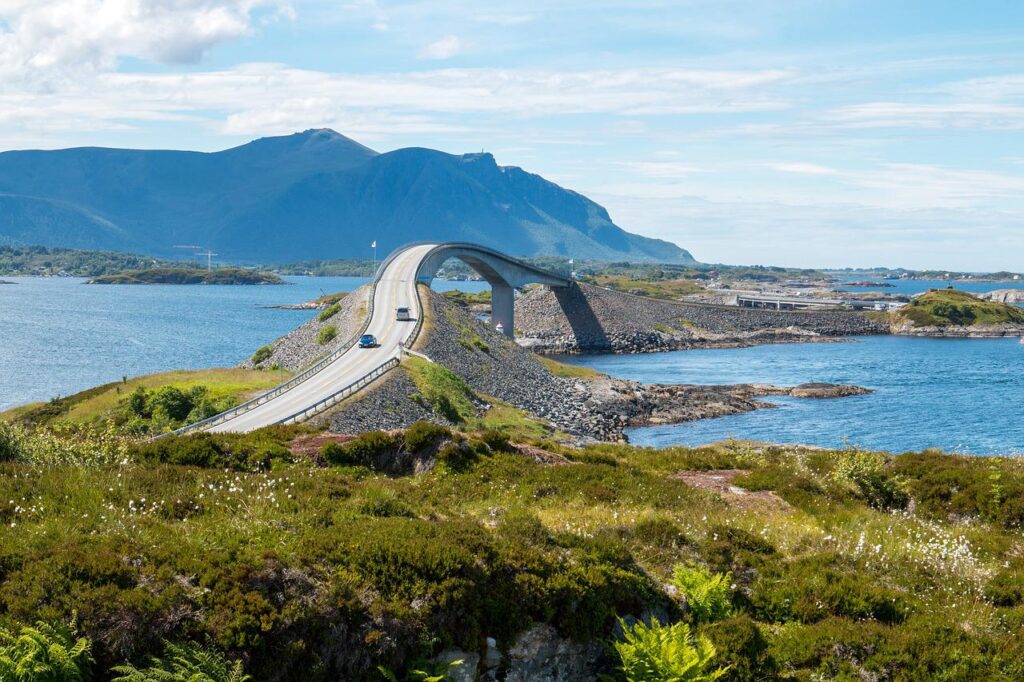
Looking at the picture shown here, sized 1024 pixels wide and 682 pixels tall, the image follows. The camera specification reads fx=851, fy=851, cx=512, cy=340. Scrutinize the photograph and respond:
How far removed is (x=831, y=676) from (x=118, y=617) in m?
9.73

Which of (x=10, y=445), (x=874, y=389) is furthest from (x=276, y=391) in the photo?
(x=874, y=389)

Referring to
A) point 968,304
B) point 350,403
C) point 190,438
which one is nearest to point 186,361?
point 350,403

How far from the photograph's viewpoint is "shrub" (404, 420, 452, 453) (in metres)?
22.9

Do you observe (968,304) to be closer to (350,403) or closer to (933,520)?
(350,403)

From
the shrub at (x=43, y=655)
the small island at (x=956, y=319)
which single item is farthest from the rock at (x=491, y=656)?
the small island at (x=956, y=319)

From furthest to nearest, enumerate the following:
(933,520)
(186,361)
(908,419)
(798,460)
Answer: (186,361)
(908,419)
(798,460)
(933,520)

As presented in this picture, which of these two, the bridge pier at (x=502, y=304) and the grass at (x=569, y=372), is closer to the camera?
the grass at (x=569, y=372)

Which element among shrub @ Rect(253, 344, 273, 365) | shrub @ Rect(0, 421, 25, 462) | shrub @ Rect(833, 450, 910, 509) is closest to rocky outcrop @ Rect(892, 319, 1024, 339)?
shrub @ Rect(253, 344, 273, 365)

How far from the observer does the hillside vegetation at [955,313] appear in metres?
175

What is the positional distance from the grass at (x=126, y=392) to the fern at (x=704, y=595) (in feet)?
132

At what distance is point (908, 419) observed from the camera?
248ft

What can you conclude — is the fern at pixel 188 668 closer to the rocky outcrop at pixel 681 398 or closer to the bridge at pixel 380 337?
the bridge at pixel 380 337

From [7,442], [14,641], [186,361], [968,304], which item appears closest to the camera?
[14,641]

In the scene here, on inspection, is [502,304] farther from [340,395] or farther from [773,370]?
[340,395]
